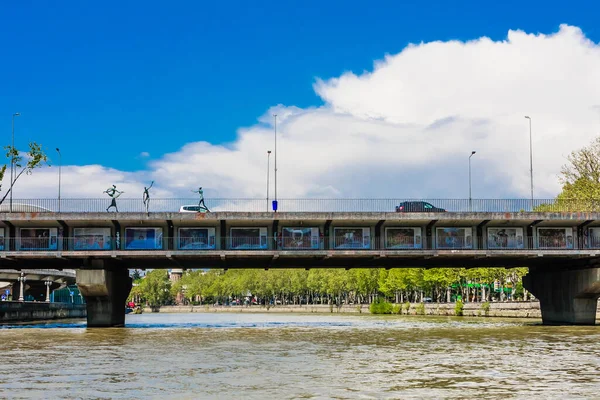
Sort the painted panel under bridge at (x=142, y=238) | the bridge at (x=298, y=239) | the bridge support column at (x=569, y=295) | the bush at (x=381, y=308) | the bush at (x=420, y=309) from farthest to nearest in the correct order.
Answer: the bush at (x=381, y=308)
the bush at (x=420, y=309)
the bridge support column at (x=569, y=295)
the painted panel under bridge at (x=142, y=238)
the bridge at (x=298, y=239)

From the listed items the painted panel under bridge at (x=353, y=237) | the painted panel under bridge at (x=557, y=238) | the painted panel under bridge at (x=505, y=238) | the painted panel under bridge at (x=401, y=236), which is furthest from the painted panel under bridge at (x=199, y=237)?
the painted panel under bridge at (x=557, y=238)

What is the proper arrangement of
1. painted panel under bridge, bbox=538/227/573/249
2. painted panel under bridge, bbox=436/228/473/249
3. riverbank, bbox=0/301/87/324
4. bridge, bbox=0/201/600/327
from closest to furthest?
bridge, bbox=0/201/600/327 < painted panel under bridge, bbox=436/228/473/249 < painted panel under bridge, bbox=538/227/573/249 < riverbank, bbox=0/301/87/324

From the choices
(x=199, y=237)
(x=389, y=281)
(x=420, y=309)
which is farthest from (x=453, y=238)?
(x=389, y=281)

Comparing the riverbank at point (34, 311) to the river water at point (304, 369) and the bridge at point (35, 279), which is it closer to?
the bridge at point (35, 279)

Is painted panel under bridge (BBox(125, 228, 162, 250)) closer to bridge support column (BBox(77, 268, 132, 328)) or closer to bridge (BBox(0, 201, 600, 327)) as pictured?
bridge (BBox(0, 201, 600, 327))

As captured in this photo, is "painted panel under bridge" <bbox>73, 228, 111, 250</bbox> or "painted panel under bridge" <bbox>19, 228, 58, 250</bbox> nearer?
"painted panel under bridge" <bbox>19, 228, 58, 250</bbox>

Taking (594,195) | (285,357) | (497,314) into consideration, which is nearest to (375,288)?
(497,314)

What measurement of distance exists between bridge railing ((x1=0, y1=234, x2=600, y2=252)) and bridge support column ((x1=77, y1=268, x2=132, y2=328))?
2.24 meters

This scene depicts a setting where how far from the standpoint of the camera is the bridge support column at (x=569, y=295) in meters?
59.9

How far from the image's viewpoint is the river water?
20.8 m

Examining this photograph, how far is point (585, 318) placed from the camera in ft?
202

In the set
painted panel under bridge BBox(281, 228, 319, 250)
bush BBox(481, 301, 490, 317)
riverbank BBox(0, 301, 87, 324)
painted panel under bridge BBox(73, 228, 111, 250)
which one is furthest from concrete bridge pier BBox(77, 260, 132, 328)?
bush BBox(481, 301, 490, 317)

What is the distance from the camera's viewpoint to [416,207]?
61.3 metres

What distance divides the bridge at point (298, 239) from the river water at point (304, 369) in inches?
638
